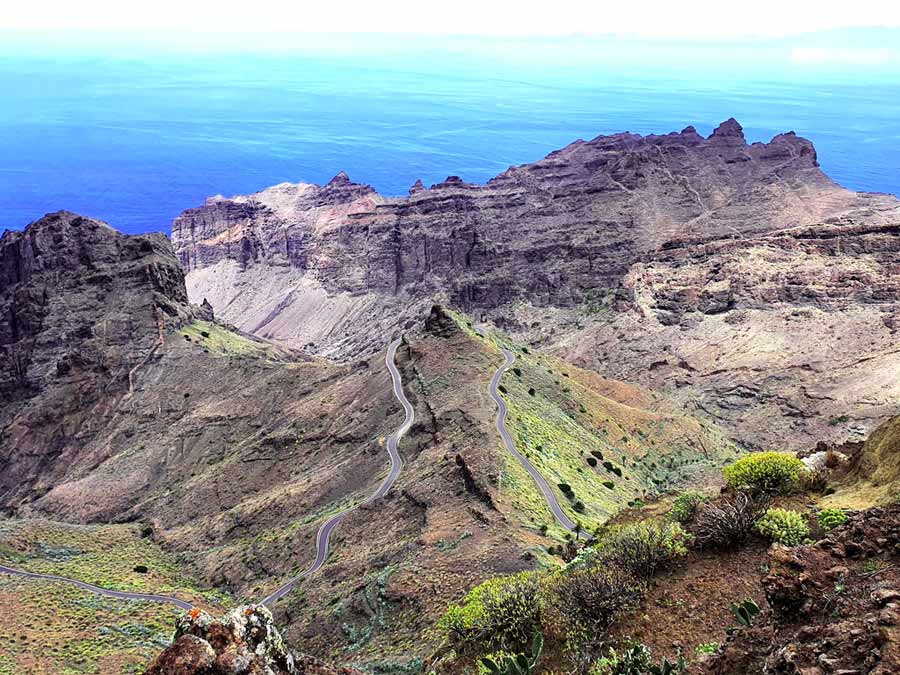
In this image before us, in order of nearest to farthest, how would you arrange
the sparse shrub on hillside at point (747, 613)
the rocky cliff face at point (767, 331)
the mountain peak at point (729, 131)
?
1. the sparse shrub on hillside at point (747, 613)
2. the rocky cliff face at point (767, 331)
3. the mountain peak at point (729, 131)

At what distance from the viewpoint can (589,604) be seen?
21.5m

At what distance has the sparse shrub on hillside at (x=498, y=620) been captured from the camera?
22688mm

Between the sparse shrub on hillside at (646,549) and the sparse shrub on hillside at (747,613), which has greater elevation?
the sparse shrub on hillside at (747,613)

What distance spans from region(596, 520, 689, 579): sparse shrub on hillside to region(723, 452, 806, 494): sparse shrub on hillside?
4.21 meters

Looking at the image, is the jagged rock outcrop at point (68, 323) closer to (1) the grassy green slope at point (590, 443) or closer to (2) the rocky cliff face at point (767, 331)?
(1) the grassy green slope at point (590, 443)

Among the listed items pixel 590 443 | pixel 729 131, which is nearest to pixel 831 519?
pixel 590 443

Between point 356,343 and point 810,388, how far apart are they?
8876cm

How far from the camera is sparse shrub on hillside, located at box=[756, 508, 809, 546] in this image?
21.0 metres

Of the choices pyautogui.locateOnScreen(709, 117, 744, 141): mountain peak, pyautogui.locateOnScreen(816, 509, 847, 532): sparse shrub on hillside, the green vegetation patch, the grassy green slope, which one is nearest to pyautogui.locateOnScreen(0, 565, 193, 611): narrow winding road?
the grassy green slope

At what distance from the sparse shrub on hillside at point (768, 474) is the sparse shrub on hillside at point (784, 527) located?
3.70m

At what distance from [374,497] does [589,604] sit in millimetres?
31041

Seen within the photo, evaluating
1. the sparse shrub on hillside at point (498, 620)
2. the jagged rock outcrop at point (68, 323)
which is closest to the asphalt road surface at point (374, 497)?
the sparse shrub on hillside at point (498, 620)

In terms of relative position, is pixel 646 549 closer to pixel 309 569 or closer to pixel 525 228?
pixel 309 569

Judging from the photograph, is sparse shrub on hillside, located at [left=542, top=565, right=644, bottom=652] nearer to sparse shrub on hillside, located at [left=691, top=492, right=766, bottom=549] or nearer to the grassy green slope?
sparse shrub on hillside, located at [left=691, top=492, right=766, bottom=549]
